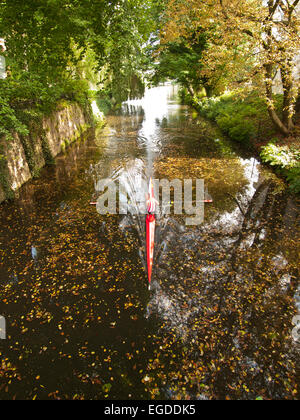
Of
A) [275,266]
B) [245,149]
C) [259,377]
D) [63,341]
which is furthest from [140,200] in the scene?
[245,149]

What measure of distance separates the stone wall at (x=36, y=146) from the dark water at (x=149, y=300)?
1.13 m

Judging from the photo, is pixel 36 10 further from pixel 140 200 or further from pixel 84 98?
pixel 84 98

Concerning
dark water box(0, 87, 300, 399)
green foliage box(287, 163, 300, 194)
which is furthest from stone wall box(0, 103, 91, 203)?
green foliage box(287, 163, 300, 194)

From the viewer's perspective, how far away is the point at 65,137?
1664 centimetres

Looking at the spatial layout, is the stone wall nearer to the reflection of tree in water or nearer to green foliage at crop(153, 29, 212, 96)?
the reflection of tree in water

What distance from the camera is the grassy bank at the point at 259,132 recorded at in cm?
1107

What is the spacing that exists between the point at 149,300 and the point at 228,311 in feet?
5.59

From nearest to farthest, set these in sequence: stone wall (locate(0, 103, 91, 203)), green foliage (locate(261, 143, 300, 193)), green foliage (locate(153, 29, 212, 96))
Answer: stone wall (locate(0, 103, 91, 203)), green foliage (locate(261, 143, 300, 193)), green foliage (locate(153, 29, 212, 96))

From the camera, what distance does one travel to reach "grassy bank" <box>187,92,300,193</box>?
11070 millimetres

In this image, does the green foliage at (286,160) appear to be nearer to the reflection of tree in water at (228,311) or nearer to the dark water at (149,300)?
the dark water at (149,300)

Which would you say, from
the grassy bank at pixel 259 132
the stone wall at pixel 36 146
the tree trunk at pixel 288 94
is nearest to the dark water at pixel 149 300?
the stone wall at pixel 36 146

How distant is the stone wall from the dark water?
1128mm

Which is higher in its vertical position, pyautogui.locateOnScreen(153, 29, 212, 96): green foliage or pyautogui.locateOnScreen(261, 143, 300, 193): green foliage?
pyautogui.locateOnScreen(153, 29, 212, 96): green foliage

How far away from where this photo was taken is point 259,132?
15.1 m
